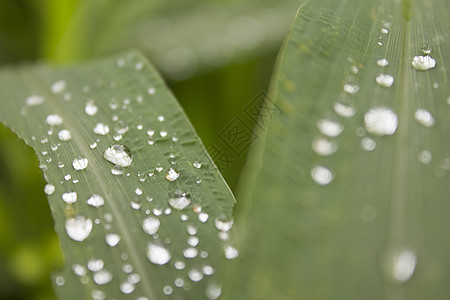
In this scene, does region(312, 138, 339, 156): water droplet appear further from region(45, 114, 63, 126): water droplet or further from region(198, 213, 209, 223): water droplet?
region(45, 114, 63, 126): water droplet

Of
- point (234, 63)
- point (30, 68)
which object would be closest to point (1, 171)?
point (30, 68)

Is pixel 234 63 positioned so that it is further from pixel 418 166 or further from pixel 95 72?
pixel 418 166

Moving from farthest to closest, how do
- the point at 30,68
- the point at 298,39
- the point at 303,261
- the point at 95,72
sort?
the point at 30,68
the point at 95,72
the point at 298,39
the point at 303,261

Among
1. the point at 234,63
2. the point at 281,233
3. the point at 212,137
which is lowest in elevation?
the point at 212,137

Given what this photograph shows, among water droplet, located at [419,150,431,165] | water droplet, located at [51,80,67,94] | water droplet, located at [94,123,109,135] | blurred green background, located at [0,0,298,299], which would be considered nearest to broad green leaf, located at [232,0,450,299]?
water droplet, located at [419,150,431,165]

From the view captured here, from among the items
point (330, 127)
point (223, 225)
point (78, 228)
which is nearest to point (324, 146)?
point (330, 127)
